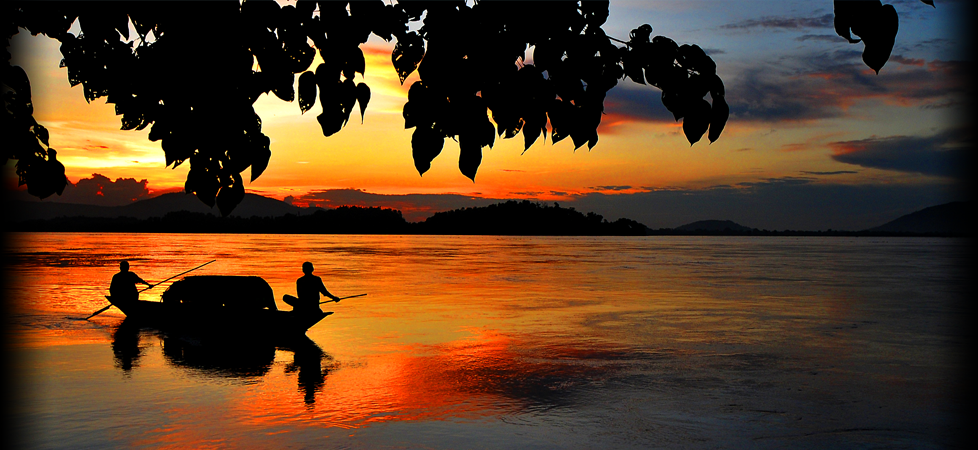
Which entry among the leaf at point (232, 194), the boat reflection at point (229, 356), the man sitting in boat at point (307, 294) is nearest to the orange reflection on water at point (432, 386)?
the boat reflection at point (229, 356)

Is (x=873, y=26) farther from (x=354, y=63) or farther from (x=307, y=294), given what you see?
(x=307, y=294)

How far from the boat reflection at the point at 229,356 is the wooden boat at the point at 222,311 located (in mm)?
345

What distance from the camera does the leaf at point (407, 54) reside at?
3.10 meters

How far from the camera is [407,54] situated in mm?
3143

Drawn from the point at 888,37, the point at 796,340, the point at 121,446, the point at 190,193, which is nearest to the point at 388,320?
the point at 796,340

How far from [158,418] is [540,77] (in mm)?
10930

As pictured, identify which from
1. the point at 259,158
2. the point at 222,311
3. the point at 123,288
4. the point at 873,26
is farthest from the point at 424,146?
the point at 123,288

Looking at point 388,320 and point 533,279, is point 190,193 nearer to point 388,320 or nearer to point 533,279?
point 388,320

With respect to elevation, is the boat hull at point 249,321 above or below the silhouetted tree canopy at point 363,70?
below

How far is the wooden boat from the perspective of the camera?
19000 mm

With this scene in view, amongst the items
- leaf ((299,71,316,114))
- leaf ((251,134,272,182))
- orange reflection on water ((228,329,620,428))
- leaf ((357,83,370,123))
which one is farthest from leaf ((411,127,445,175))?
orange reflection on water ((228,329,620,428))

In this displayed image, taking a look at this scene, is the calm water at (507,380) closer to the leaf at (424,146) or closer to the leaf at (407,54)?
the leaf at (407,54)

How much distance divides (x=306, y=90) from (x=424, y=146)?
722 mm

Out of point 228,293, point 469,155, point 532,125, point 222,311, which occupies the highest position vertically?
point 532,125
